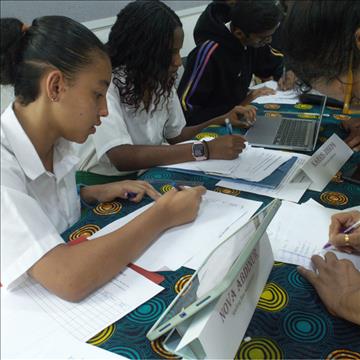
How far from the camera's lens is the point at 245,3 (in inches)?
68.9

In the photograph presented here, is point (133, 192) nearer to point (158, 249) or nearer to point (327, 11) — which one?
point (158, 249)

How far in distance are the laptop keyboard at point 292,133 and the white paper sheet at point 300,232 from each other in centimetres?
39

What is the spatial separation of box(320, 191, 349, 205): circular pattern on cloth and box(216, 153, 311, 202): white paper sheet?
0.05 m

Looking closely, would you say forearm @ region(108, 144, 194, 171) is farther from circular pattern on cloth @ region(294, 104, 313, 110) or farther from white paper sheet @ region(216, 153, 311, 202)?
circular pattern on cloth @ region(294, 104, 313, 110)

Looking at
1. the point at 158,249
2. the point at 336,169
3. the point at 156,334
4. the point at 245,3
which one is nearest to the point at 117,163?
the point at 158,249

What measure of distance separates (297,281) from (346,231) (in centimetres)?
17

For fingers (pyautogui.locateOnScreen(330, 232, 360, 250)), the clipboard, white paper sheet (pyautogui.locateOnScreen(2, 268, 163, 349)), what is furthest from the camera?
fingers (pyautogui.locateOnScreen(330, 232, 360, 250))

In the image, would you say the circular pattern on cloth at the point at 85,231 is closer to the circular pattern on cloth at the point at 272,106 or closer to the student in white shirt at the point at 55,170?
the student in white shirt at the point at 55,170

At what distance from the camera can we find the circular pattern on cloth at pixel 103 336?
0.54 m

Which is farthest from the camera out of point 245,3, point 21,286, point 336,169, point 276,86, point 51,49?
point 276,86

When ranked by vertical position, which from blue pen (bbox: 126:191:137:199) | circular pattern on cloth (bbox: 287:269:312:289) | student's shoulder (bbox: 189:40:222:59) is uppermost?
student's shoulder (bbox: 189:40:222:59)

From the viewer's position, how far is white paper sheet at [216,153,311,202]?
3.03 ft

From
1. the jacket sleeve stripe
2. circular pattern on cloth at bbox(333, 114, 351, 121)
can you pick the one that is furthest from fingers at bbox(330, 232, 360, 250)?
the jacket sleeve stripe

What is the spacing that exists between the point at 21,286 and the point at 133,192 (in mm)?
354
